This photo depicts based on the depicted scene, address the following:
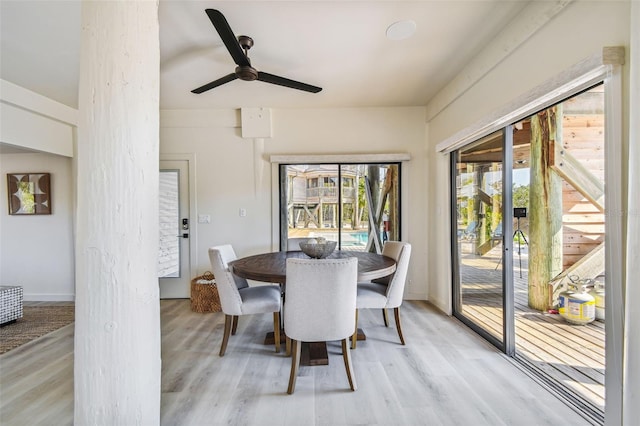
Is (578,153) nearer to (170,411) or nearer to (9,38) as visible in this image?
(170,411)

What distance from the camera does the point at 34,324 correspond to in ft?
9.57

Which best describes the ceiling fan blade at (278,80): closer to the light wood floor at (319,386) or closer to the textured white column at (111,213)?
the textured white column at (111,213)

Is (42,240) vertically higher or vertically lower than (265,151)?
lower

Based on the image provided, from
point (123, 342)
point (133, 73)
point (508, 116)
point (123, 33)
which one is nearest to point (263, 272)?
point (123, 342)

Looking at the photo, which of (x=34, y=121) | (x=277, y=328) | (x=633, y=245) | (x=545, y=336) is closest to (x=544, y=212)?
(x=545, y=336)

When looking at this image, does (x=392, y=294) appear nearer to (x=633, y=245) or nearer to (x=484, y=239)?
(x=484, y=239)

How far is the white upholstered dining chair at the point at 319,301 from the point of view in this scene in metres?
1.72

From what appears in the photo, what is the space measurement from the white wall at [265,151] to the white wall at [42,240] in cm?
151

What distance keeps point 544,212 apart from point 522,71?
1.85m

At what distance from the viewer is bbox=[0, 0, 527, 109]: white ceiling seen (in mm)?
1854

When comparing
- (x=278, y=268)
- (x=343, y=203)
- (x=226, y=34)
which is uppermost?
(x=226, y=34)

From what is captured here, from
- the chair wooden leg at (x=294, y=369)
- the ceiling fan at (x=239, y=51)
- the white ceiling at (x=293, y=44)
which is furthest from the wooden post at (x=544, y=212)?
the chair wooden leg at (x=294, y=369)

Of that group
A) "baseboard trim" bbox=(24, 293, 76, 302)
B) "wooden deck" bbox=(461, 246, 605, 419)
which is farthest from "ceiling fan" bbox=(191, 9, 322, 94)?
"baseboard trim" bbox=(24, 293, 76, 302)

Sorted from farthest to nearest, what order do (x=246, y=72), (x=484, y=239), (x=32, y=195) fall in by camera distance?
1. (x=32, y=195)
2. (x=484, y=239)
3. (x=246, y=72)
